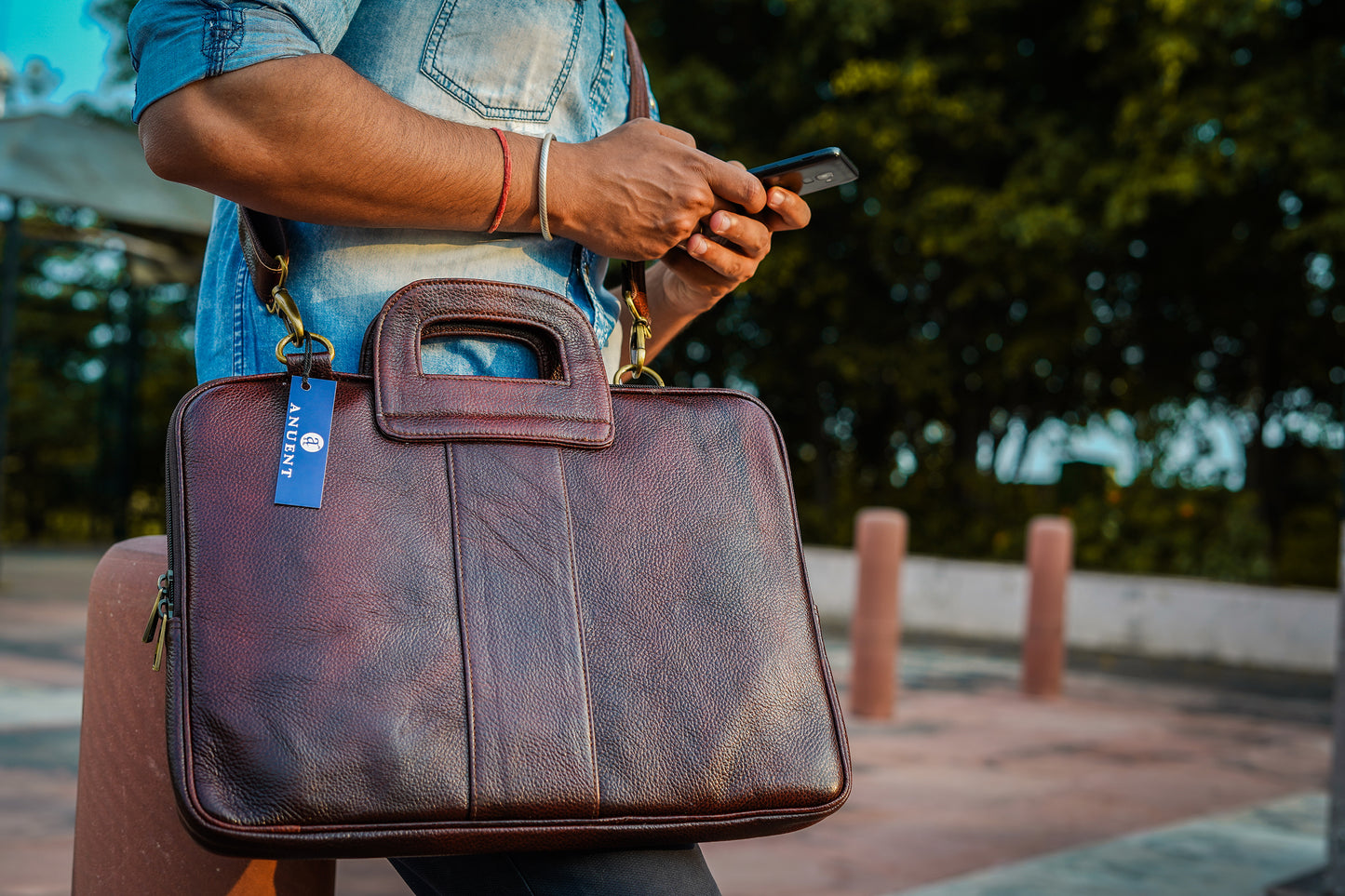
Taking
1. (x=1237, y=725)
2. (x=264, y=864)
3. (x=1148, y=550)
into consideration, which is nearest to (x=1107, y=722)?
(x=1237, y=725)

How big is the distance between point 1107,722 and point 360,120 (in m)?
6.46

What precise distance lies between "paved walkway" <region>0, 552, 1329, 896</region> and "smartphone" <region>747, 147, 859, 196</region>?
2.56m

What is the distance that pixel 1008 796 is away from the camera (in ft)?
15.8

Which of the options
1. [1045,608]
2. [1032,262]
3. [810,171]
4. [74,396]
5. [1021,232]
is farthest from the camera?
[74,396]

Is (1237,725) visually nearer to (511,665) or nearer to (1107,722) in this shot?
(1107,722)

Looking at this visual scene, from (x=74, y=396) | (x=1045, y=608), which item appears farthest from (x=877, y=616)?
(x=74, y=396)

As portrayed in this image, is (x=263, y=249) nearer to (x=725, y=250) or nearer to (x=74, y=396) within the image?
(x=725, y=250)

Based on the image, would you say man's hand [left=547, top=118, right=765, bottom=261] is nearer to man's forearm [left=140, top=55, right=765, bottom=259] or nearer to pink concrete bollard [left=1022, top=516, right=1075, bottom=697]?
man's forearm [left=140, top=55, right=765, bottom=259]

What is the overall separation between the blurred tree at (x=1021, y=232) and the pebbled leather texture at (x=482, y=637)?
8827 millimetres

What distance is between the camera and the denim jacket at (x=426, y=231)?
114cm

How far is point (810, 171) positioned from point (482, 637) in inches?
23.3

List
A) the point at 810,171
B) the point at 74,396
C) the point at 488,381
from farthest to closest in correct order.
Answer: the point at 74,396
the point at 810,171
the point at 488,381

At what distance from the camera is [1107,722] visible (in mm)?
6688

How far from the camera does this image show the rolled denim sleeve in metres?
1.00
